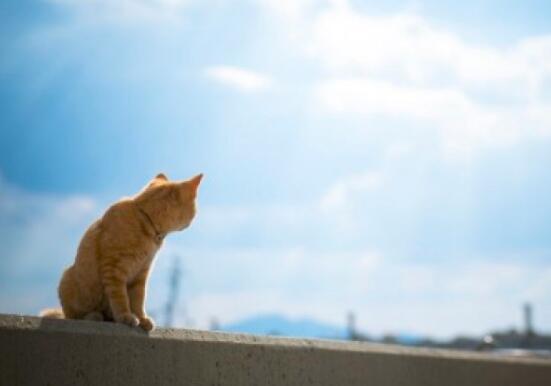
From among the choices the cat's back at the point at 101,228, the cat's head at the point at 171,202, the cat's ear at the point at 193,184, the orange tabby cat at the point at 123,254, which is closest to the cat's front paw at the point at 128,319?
the orange tabby cat at the point at 123,254

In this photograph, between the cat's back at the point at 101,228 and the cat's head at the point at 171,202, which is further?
the cat's head at the point at 171,202

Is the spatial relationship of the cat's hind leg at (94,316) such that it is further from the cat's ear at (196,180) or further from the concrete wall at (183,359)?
A: the cat's ear at (196,180)

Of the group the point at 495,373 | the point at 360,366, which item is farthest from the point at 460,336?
the point at 360,366

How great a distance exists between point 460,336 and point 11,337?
49.2 ft

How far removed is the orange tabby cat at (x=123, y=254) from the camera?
9.33 feet

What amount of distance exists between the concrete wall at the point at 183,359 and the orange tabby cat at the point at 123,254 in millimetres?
219

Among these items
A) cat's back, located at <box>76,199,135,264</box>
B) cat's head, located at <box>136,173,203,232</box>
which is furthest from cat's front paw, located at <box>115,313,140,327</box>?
cat's head, located at <box>136,173,203,232</box>

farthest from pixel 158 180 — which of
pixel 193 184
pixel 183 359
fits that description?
pixel 183 359

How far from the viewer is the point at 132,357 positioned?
2.45m

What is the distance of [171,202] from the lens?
10.1 feet

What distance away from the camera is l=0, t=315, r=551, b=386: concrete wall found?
84.4 inches

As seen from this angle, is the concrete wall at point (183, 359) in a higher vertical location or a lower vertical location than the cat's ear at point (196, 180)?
lower

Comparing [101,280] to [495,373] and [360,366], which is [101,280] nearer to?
[360,366]

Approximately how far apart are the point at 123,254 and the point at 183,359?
0.56 m
